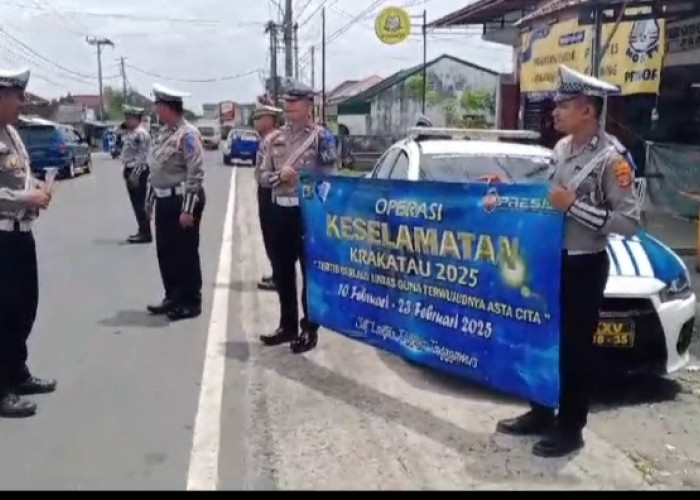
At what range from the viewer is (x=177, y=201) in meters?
7.77

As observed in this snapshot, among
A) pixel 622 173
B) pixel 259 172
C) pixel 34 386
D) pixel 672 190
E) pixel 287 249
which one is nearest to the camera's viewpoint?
pixel 622 173

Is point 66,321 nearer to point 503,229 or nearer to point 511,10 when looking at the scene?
point 503,229

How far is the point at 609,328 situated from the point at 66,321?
468 cm

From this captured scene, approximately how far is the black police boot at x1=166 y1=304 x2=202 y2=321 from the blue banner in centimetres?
173

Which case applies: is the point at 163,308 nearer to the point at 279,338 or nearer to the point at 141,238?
the point at 279,338

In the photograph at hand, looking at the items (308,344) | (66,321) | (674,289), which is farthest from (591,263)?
Answer: (66,321)

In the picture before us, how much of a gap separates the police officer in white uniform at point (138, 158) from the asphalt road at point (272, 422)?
16.5 ft

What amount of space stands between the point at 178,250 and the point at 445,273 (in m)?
3.22

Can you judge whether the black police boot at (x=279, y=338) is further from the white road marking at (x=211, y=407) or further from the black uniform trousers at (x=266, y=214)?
the black uniform trousers at (x=266, y=214)

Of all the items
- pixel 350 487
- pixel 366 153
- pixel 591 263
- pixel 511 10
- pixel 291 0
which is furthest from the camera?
pixel 291 0

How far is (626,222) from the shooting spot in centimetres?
441

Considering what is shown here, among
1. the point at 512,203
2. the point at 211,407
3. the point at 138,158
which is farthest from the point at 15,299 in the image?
the point at 138,158

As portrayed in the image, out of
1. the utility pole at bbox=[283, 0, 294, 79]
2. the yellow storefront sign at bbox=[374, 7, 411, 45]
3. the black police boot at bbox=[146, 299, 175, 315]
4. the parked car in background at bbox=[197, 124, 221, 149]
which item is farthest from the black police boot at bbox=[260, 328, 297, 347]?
the parked car in background at bbox=[197, 124, 221, 149]

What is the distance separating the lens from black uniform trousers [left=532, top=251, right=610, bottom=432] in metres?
4.58
